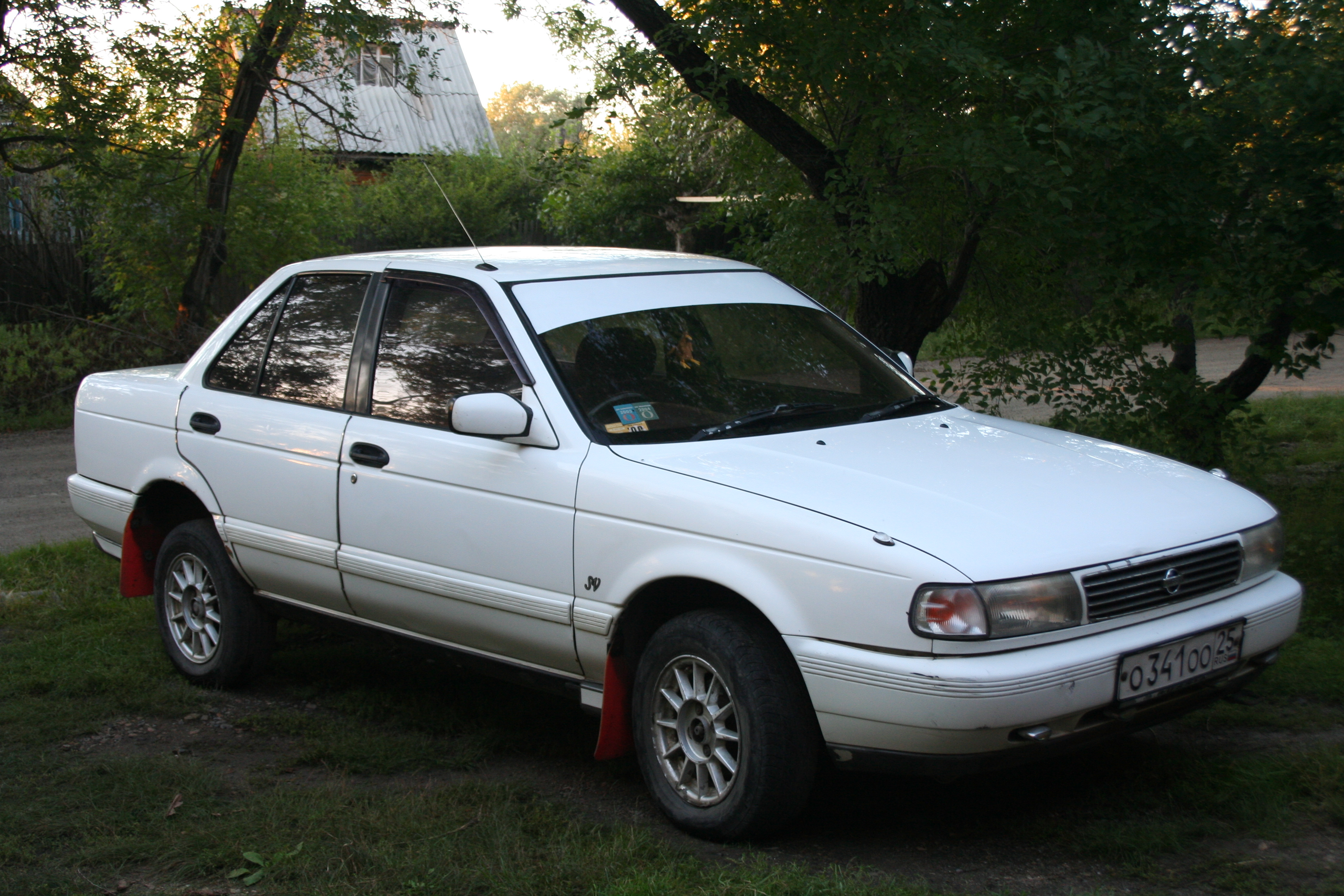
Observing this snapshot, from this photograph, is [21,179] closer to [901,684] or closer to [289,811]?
[289,811]

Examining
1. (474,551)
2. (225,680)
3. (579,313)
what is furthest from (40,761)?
(579,313)

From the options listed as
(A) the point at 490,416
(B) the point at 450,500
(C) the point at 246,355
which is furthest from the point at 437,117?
(A) the point at 490,416

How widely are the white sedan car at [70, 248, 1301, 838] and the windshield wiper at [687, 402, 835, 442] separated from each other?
0.05ft

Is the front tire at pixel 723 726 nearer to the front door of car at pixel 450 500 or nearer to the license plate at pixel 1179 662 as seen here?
the front door of car at pixel 450 500

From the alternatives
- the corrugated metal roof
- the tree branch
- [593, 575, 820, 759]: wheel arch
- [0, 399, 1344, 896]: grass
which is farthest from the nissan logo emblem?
the corrugated metal roof

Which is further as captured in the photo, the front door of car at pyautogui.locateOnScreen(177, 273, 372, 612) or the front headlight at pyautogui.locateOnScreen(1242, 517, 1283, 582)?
the front door of car at pyautogui.locateOnScreen(177, 273, 372, 612)

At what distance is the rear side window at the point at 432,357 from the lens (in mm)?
4348

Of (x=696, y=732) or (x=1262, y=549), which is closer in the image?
(x=696, y=732)

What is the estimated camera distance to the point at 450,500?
4.20m

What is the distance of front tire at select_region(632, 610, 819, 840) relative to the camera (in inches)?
134

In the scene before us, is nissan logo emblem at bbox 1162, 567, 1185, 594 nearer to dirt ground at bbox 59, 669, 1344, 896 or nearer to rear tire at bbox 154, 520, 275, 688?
dirt ground at bbox 59, 669, 1344, 896

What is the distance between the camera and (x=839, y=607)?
3.25 meters

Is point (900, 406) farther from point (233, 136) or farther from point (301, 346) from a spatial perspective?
point (233, 136)

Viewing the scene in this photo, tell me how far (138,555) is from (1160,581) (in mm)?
4378
